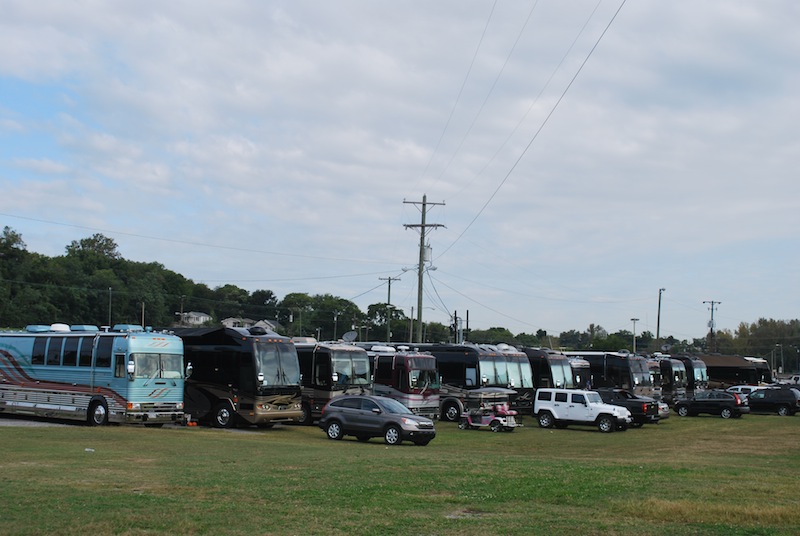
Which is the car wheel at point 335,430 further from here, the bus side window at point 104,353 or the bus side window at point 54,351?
the bus side window at point 54,351

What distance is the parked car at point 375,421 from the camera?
89.6ft

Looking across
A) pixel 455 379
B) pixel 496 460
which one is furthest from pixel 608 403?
pixel 496 460

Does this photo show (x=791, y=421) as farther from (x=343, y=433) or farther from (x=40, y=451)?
(x=40, y=451)

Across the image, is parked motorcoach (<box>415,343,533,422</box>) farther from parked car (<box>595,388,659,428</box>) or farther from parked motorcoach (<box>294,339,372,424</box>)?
parked motorcoach (<box>294,339,372,424</box>)

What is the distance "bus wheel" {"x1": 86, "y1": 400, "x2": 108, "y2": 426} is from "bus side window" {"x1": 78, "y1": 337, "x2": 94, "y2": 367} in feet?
4.64

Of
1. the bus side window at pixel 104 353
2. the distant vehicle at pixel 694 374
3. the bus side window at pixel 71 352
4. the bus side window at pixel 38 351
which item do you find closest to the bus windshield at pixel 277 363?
the bus side window at pixel 104 353

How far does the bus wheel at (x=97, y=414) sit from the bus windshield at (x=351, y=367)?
951 cm

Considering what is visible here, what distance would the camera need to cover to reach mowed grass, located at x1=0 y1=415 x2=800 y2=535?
35.8 feet

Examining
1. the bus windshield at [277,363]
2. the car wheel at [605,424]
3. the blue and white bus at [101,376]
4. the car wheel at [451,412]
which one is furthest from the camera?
the car wheel at [451,412]

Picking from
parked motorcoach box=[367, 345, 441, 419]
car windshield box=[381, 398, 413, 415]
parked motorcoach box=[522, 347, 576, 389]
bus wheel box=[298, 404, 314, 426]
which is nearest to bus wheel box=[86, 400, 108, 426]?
bus wheel box=[298, 404, 314, 426]

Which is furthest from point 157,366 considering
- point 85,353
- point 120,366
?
point 85,353

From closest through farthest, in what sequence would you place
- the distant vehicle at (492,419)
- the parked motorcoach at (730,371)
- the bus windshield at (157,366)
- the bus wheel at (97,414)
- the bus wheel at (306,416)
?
1. the bus windshield at (157,366)
2. the bus wheel at (97,414)
3. the distant vehicle at (492,419)
4. the bus wheel at (306,416)
5. the parked motorcoach at (730,371)

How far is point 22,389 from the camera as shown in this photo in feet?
109

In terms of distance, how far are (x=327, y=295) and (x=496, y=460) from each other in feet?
396
